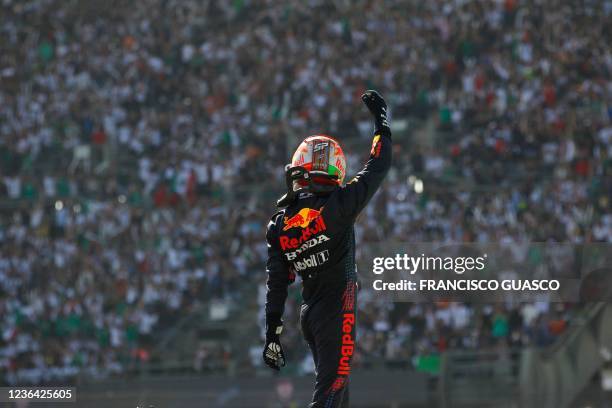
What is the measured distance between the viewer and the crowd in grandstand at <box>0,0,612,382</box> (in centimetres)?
1805

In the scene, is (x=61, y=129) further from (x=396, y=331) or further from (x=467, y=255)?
(x=467, y=255)

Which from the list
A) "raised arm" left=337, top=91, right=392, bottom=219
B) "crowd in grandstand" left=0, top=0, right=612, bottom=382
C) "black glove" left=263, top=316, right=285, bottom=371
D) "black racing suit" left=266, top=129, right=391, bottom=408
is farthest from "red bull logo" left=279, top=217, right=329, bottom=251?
"crowd in grandstand" left=0, top=0, right=612, bottom=382

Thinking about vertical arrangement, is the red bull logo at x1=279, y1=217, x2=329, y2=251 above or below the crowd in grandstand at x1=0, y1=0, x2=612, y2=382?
below

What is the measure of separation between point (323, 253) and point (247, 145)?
1553cm

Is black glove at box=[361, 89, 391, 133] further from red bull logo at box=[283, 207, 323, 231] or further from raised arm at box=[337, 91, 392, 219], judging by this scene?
red bull logo at box=[283, 207, 323, 231]

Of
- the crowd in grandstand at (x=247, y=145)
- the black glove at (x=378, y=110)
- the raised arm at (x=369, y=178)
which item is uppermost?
the crowd in grandstand at (x=247, y=145)

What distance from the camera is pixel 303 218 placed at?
5.54m

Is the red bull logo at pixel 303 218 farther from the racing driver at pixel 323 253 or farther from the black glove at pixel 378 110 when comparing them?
the black glove at pixel 378 110

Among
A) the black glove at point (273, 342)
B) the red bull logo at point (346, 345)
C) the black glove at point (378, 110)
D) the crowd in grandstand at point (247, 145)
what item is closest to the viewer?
the red bull logo at point (346, 345)

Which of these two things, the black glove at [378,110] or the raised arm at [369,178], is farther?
the black glove at [378,110]

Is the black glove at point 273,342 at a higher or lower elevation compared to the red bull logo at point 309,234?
lower

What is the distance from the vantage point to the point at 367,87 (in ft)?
69.4

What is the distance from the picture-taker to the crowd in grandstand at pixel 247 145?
59.2 feet

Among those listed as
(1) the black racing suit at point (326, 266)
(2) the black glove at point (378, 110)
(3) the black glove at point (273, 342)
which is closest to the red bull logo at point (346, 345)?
(1) the black racing suit at point (326, 266)
